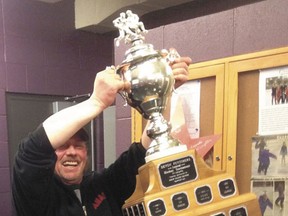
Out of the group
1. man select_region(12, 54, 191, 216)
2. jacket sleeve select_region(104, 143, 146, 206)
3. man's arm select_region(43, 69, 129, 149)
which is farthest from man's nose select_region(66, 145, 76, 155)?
man's arm select_region(43, 69, 129, 149)

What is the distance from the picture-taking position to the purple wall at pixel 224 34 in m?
1.58

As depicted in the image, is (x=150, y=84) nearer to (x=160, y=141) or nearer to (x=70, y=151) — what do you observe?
(x=160, y=141)

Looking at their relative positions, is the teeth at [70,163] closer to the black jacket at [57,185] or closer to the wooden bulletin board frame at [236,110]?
the black jacket at [57,185]

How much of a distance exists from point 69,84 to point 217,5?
4.39 ft

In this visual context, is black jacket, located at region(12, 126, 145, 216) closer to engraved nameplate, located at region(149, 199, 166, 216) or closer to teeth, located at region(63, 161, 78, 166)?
teeth, located at region(63, 161, 78, 166)

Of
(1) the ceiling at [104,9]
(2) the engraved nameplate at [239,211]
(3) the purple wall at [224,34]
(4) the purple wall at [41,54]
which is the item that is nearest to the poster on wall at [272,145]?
(3) the purple wall at [224,34]

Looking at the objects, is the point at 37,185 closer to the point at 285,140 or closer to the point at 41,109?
the point at 285,140

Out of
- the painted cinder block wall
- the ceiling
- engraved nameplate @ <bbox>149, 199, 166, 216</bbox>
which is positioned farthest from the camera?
the ceiling

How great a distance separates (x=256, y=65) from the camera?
157cm

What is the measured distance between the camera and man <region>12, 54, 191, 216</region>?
0.98 meters

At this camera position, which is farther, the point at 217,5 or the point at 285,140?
the point at 217,5

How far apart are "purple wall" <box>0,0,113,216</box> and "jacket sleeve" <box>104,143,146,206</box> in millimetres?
1874

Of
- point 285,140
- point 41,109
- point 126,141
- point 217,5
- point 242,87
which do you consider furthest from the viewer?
point 41,109

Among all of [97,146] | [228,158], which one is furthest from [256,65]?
[97,146]
